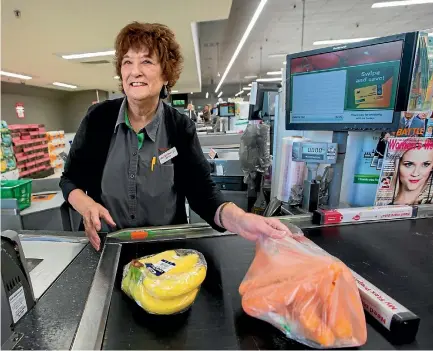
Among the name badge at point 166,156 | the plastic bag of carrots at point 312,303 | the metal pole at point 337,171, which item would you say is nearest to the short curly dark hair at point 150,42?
the name badge at point 166,156

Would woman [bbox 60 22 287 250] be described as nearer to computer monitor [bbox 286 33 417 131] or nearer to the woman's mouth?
the woman's mouth

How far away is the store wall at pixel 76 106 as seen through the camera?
15.5 metres

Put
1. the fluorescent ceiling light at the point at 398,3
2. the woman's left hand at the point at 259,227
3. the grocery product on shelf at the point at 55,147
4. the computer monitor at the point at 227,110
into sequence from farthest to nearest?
the grocery product on shelf at the point at 55,147, the computer monitor at the point at 227,110, the fluorescent ceiling light at the point at 398,3, the woman's left hand at the point at 259,227

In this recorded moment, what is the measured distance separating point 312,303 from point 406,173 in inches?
39.9

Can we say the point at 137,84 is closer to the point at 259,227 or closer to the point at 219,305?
the point at 259,227

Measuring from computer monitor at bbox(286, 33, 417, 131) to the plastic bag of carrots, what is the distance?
816mm

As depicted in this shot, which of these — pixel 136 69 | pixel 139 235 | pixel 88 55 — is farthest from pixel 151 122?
pixel 88 55

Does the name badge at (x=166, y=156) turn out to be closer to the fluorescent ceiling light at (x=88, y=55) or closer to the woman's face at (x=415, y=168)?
the woman's face at (x=415, y=168)

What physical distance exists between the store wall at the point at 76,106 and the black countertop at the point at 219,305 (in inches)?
657

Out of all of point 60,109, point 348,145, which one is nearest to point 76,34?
point 348,145

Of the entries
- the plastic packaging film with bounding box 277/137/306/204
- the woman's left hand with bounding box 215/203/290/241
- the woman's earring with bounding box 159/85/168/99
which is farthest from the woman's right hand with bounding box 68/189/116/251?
the plastic packaging film with bounding box 277/137/306/204

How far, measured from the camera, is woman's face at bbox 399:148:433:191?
3.89 feet

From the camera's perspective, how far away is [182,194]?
129 cm

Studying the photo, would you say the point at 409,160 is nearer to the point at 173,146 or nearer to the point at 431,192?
the point at 431,192
